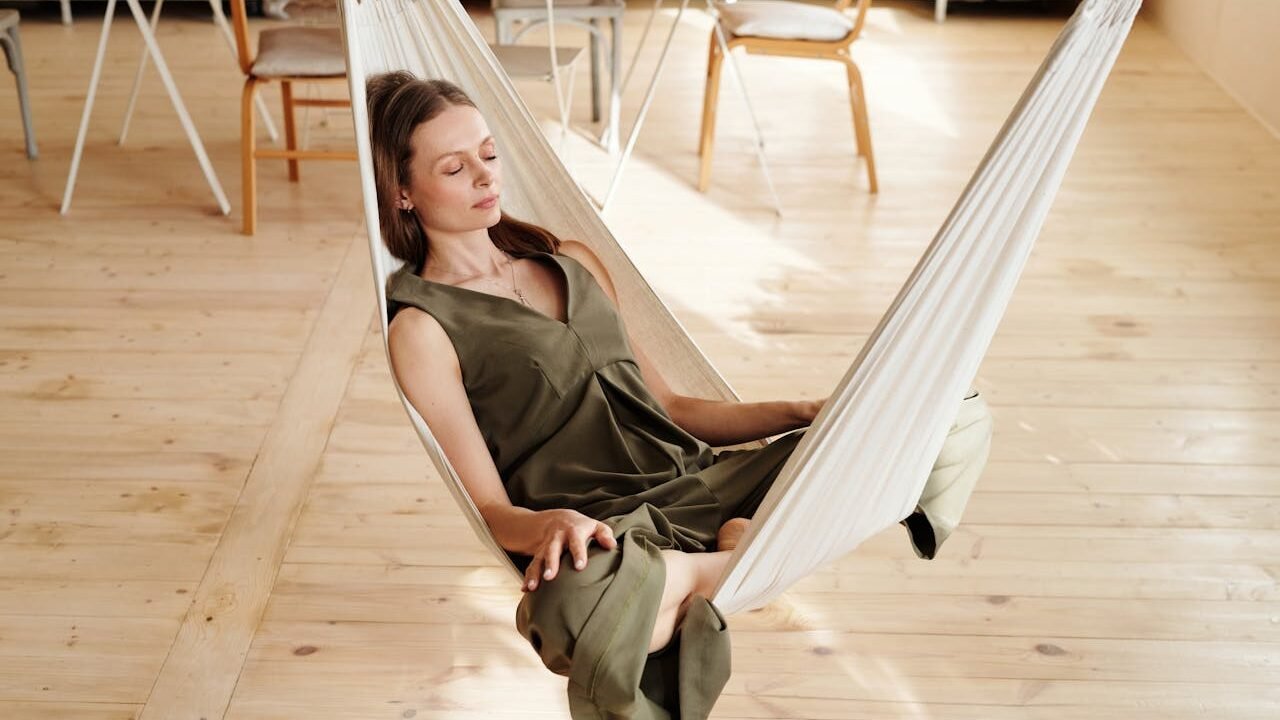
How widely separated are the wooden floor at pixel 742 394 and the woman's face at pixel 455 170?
0.71 meters

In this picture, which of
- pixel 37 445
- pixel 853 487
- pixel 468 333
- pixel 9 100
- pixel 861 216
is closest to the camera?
pixel 853 487

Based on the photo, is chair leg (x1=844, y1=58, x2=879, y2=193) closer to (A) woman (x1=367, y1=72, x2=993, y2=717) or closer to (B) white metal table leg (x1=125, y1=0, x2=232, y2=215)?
(B) white metal table leg (x1=125, y1=0, x2=232, y2=215)

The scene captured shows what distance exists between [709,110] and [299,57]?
3.67 ft

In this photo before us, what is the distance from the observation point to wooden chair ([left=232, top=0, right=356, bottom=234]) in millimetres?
3416


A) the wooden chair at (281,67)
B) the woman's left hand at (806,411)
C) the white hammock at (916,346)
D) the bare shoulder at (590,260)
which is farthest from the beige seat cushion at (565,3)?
the woman's left hand at (806,411)

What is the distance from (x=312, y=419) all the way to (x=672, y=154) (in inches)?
71.7

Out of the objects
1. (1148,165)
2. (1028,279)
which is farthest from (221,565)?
(1148,165)

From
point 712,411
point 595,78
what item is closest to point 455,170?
point 712,411

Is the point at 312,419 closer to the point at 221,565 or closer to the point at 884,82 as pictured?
the point at 221,565

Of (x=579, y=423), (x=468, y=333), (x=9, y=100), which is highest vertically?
(x=468, y=333)

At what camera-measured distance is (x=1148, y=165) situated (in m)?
4.06

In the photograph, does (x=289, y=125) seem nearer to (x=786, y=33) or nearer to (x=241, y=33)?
(x=241, y=33)

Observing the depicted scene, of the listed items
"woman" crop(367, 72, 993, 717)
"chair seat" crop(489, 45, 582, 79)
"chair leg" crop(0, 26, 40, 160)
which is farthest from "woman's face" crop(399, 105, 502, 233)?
"chair leg" crop(0, 26, 40, 160)

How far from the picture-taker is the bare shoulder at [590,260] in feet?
6.27
